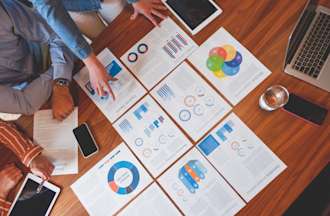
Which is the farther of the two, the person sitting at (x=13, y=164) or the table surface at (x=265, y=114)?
the person sitting at (x=13, y=164)

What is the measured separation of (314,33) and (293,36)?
4.1 inches

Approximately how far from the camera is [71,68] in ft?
4.01

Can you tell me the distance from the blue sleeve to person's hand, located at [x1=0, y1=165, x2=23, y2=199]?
449 millimetres

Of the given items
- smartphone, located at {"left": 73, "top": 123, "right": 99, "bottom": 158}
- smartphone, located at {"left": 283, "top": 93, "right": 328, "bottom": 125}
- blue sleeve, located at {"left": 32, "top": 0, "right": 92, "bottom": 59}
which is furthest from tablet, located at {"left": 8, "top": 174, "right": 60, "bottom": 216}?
smartphone, located at {"left": 283, "top": 93, "right": 328, "bottom": 125}

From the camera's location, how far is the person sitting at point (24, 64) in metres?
1.15

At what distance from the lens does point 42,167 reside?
113cm

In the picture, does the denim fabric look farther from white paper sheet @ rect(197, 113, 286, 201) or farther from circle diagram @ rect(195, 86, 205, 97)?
white paper sheet @ rect(197, 113, 286, 201)

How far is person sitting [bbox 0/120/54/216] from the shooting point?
113 cm

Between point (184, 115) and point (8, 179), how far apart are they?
2.03 ft

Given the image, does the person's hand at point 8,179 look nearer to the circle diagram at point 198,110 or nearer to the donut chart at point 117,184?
the donut chart at point 117,184

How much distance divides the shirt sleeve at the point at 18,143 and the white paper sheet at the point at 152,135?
11.3 inches

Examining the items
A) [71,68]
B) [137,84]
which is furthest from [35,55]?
[137,84]

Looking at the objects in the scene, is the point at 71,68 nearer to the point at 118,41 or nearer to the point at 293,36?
the point at 118,41

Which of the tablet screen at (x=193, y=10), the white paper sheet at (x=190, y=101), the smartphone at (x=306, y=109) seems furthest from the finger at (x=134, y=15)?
the smartphone at (x=306, y=109)
